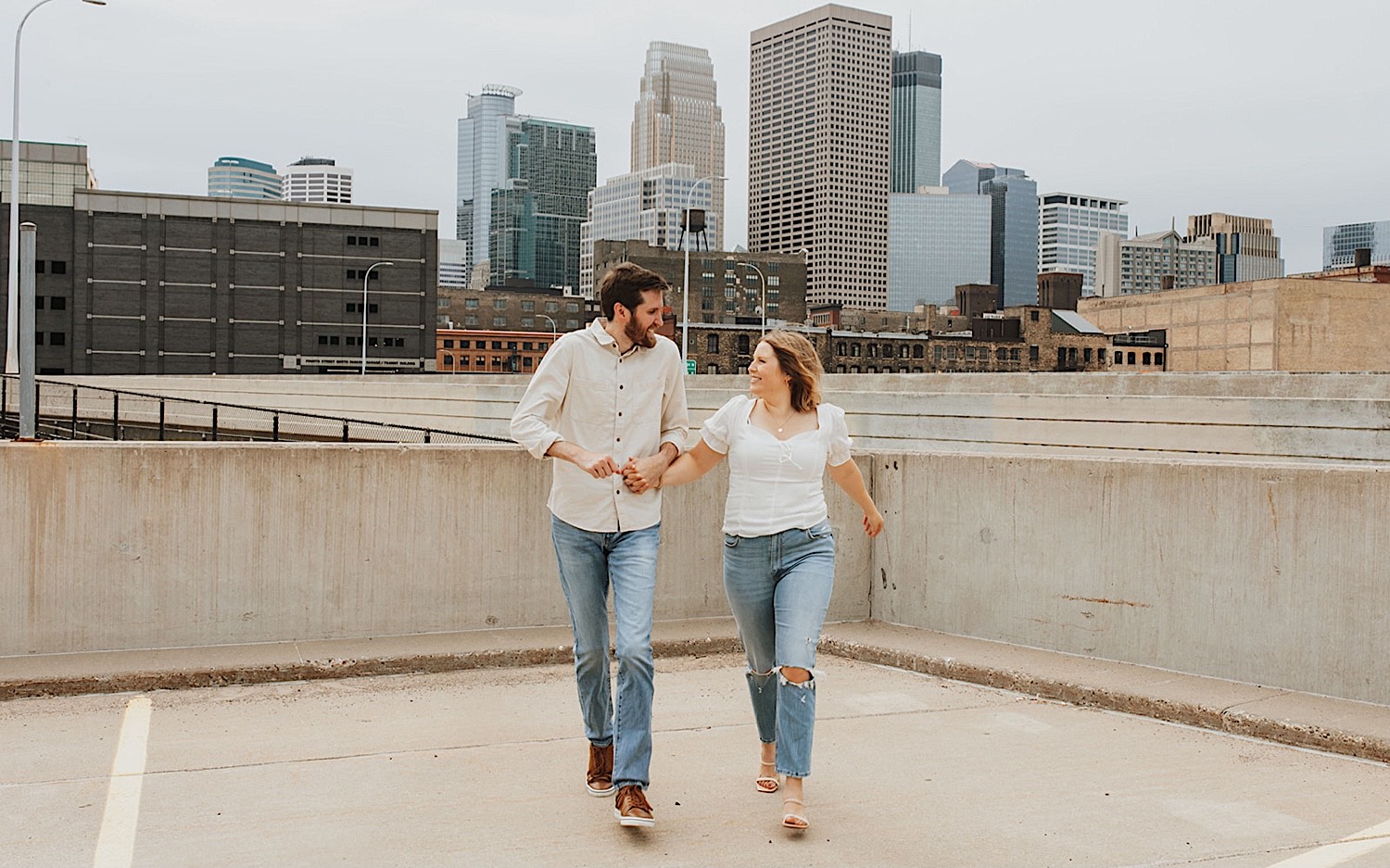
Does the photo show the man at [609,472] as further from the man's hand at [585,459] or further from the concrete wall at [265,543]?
the concrete wall at [265,543]

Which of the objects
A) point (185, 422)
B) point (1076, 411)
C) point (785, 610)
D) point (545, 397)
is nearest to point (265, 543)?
point (545, 397)

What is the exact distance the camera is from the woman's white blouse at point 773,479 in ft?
15.6

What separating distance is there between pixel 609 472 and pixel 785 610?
2.76 feet

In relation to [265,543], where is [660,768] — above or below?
below

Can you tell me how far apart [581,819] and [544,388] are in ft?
5.34

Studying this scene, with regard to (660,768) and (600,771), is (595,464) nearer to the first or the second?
(600,771)

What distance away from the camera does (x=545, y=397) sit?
481 cm

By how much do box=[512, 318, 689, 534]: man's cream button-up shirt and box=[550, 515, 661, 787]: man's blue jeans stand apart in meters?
0.08

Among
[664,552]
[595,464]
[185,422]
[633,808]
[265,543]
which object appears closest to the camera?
[633,808]

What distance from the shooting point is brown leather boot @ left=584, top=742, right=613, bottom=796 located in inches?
195

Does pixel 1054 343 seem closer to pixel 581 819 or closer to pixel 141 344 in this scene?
pixel 141 344

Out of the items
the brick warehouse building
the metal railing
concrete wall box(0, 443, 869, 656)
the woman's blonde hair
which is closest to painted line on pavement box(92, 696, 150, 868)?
concrete wall box(0, 443, 869, 656)

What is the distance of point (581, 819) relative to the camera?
15.4ft

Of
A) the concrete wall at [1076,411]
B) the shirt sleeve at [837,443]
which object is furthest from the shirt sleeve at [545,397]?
the concrete wall at [1076,411]
